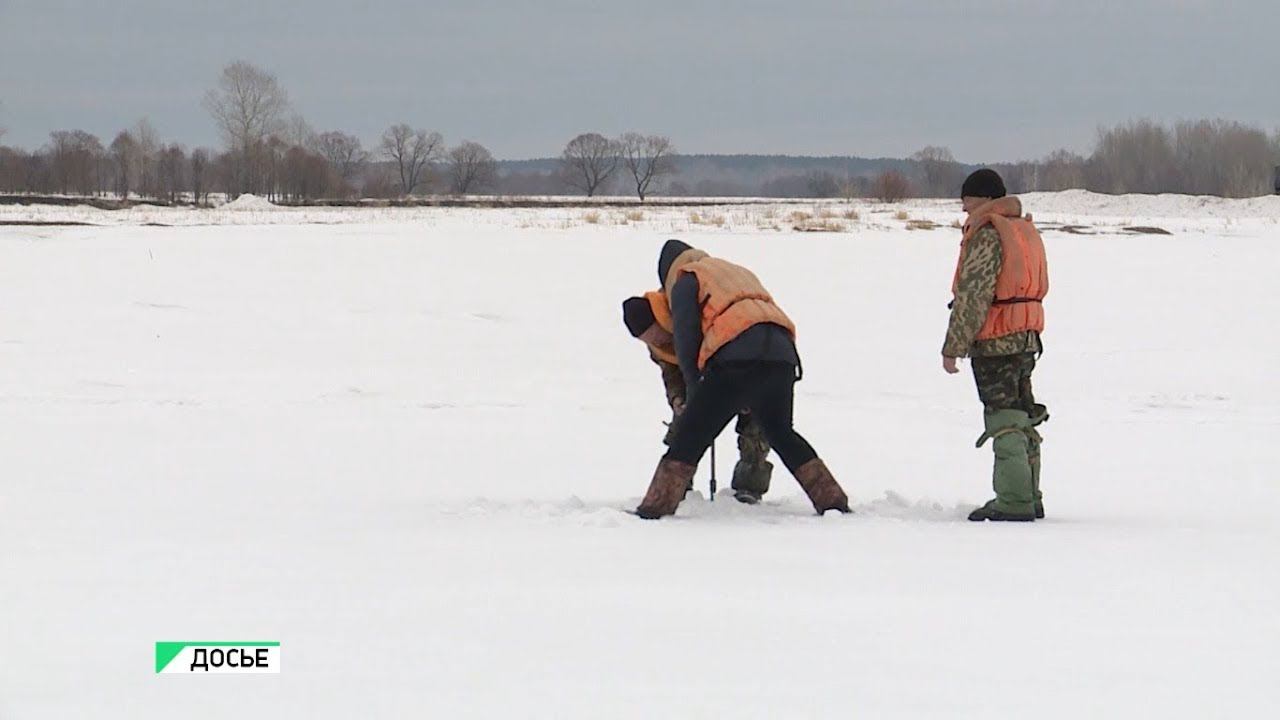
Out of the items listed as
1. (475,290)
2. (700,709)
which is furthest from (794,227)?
(700,709)

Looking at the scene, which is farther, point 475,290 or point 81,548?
point 475,290

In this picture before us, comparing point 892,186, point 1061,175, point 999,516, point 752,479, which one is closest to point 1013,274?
point 999,516

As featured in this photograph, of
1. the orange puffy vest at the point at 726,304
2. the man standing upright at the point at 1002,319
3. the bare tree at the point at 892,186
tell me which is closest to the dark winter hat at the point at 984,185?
the man standing upright at the point at 1002,319

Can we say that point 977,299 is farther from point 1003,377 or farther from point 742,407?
point 742,407

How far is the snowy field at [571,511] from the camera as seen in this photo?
3959 millimetres

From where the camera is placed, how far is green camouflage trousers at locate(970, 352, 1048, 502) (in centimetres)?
689

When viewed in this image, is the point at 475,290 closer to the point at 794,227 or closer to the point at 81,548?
the point at 794,227

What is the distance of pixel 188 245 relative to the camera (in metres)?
23.0

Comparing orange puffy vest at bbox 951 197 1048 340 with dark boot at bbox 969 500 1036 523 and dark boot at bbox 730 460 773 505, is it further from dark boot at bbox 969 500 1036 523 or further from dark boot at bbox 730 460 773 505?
dark boot at bbox 730 460 773 505

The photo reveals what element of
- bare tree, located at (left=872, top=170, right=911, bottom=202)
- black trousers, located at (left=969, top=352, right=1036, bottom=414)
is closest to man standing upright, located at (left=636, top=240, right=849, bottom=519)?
black trousers, located at (left=969, top=352, right=1036, bottom=414)

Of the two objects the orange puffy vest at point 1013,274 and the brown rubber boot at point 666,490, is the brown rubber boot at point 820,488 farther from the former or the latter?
the orange puffy vest at point 1013,274

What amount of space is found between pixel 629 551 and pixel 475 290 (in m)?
14.8

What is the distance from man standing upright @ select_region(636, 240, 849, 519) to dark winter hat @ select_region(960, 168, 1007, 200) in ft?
3.79

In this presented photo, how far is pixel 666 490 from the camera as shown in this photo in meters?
6.68
